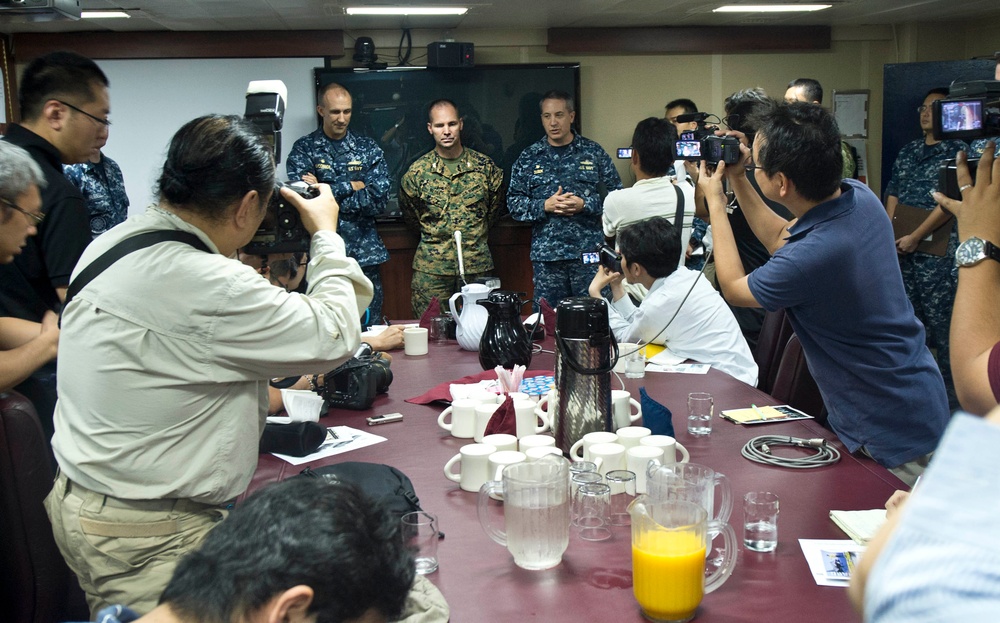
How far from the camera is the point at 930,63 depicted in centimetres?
641

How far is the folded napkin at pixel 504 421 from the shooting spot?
1.97 metres

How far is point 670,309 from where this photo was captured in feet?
9.73

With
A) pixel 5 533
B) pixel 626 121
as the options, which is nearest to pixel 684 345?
pixel 5 533

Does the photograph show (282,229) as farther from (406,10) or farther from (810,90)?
(406,10)

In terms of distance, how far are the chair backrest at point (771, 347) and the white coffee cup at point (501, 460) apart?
165 cm

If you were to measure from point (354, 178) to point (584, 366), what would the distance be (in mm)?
4104

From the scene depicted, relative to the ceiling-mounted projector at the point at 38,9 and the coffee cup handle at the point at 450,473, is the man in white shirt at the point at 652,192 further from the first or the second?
the ceiling-mounted projector at the point at 38,9

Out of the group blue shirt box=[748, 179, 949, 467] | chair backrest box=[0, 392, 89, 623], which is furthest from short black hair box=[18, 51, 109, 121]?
blue shirt box=[748, 179, 949, 467]

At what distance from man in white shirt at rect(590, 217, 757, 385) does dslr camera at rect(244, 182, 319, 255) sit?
1232mm

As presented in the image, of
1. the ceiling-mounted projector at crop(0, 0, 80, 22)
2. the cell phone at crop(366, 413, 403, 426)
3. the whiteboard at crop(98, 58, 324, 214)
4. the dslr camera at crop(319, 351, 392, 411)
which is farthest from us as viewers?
the whiteboard at crop(98, 58, 324, 214)

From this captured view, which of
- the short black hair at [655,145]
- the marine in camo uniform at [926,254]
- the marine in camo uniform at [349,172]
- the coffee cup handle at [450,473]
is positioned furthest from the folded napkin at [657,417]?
the marine in camo uniform at [349,172]

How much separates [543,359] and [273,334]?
1.51 meters

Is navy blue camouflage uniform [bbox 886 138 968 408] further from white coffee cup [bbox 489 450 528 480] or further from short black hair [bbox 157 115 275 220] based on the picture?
short black hair [bbox 157 115 275 220]

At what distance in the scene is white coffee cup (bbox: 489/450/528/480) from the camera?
1646mm
